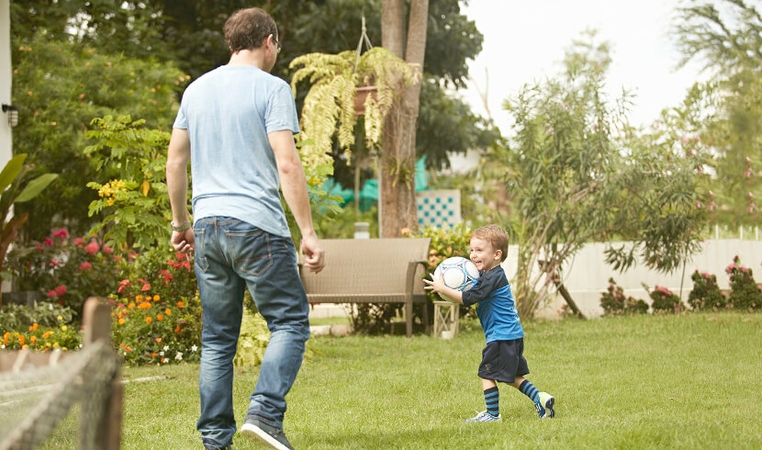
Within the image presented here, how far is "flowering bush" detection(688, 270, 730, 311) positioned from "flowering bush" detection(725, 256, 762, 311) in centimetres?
13

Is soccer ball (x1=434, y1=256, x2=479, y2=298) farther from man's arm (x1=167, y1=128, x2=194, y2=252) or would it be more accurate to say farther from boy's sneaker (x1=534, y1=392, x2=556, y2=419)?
man's arm (x1=167, y1=128, x2=194, y2=252)

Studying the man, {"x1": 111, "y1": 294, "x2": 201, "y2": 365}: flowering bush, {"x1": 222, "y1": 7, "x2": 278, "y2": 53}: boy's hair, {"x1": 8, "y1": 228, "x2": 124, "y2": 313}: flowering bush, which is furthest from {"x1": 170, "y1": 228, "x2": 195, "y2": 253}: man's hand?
{"x1": 8, "y1": 228, "x2": 124, "y2": 313}: flowering bush

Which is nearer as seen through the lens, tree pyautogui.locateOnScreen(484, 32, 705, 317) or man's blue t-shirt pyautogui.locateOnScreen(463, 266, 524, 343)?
man's blue t-shirt pyautogui.locateOnScreen(463, 266, 524, 343)

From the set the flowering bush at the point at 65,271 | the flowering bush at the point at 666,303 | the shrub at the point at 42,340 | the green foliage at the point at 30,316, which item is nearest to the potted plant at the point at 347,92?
the flowering bush at the point at 65,271

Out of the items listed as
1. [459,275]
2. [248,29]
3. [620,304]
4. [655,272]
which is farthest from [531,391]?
[655,272]

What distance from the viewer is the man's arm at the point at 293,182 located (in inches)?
149

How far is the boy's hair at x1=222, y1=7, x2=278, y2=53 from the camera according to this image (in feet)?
13.0

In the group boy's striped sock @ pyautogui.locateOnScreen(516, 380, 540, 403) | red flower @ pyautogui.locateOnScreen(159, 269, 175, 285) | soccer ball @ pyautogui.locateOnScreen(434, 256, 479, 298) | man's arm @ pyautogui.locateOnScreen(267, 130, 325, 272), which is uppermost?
man's arm @ pyautogui.locateOnScreen(267, 130, 325, 272)

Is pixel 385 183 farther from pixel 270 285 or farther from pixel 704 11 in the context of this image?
pixel 270 285

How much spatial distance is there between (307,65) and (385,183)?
6.96 feet

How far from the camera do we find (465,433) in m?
4.44

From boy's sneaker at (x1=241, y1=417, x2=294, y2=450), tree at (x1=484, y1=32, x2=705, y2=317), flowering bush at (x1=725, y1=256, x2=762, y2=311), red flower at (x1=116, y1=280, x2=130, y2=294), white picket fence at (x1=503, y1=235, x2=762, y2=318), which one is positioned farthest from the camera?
white picket fence at (x1=503, y1=235, x2=762, y2=318)

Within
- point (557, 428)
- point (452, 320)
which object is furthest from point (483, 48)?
point (557, 428)

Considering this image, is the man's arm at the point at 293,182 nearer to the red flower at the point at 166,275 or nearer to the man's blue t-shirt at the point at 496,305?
the man's blue t-shirt at the point at 496,305
